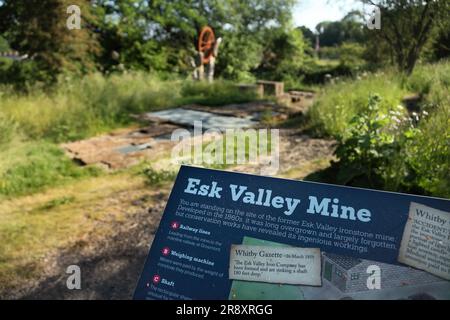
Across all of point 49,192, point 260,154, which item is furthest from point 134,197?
point 260,154

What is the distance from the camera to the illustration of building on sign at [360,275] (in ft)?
4.72

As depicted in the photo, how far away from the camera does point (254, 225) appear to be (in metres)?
1.68

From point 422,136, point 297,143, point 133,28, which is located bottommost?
point 297,143

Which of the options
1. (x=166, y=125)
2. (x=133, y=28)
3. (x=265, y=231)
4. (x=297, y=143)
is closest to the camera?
(x=265, y=231)

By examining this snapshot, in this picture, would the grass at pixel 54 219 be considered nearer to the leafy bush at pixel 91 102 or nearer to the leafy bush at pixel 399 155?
the leafy bush at pixel 91 102

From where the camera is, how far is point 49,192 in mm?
5043

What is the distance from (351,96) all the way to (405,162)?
364 centimetres

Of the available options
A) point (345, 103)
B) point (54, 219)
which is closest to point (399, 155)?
point (345, 103)

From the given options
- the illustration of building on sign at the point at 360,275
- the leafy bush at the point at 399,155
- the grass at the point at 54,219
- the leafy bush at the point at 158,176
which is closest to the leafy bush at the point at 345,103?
the leafy bush at the point at 399,155

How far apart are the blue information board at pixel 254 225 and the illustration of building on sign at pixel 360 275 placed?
3 centimetres

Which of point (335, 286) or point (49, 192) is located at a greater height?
point (335, 286)

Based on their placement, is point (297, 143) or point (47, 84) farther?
point (47, 84)

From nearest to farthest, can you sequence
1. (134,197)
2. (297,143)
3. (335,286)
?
(335,286) < (134,197) < (297,143)

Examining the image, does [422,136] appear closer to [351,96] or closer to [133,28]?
[351,96]
